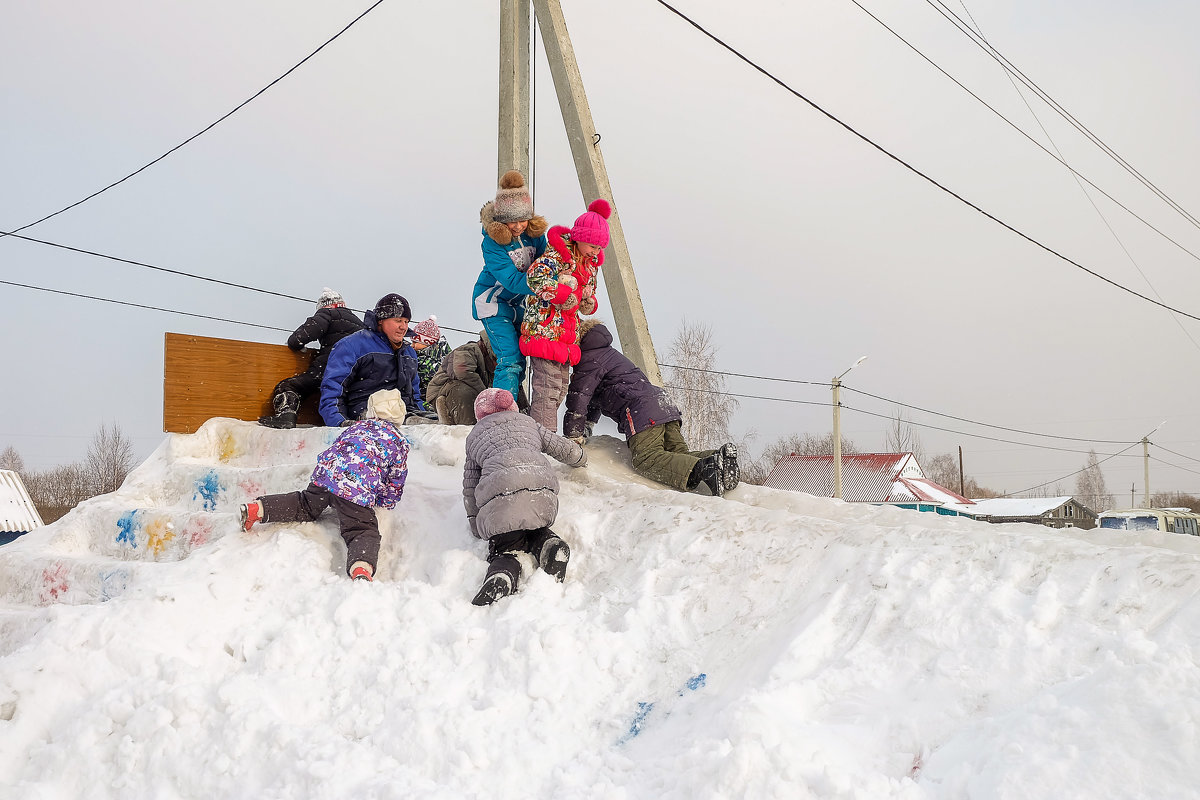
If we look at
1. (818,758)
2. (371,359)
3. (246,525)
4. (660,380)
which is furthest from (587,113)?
(818,758)

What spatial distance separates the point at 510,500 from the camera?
4246 millimetres

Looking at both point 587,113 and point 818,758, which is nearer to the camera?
point 818,758

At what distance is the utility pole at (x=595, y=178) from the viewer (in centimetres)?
692

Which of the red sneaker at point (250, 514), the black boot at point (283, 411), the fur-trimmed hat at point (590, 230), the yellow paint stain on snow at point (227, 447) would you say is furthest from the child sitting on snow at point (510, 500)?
the black boot at point (283, 411)

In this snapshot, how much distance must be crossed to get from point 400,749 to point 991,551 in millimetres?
2491

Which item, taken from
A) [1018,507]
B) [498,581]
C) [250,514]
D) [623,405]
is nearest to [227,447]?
[250,514]

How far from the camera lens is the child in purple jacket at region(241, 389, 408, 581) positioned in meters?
4.62

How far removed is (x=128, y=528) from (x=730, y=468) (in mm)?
4333

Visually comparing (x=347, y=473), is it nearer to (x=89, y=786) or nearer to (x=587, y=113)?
(x=89, y=786)

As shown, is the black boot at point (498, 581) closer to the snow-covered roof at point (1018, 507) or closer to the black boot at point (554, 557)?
the black boot at point (554, 557)

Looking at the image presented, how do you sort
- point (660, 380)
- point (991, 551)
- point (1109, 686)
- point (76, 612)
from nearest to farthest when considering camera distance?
point (1109, 686), point (991, 551), point (76, 612), point (660, 380)

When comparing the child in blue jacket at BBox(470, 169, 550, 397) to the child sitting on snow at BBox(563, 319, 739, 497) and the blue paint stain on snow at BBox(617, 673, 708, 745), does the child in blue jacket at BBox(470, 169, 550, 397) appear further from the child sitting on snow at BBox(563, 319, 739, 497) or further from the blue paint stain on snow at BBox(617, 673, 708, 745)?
the blue paint stain on snow at BBox(617, 673, 708, 745)

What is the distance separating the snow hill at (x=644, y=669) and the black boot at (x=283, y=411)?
2.61m

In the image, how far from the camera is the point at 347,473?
15.4 feet
